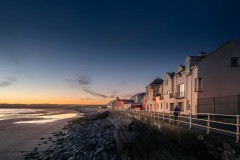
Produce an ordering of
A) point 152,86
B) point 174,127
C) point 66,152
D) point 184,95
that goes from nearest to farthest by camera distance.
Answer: point 174,127
point 66,152
point 184,95
point 152,86

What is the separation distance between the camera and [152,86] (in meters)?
57.9

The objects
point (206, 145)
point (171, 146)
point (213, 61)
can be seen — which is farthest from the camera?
point (213, 61)

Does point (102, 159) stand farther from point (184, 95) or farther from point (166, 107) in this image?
point (166, 107)

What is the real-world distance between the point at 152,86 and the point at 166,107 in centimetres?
1332

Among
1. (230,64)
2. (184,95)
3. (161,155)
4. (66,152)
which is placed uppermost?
(230,64)

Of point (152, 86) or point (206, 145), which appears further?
point (152, 86)

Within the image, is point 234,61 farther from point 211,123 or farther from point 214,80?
point 211,123

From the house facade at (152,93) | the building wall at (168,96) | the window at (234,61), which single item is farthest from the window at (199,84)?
the house facade at (152,93)

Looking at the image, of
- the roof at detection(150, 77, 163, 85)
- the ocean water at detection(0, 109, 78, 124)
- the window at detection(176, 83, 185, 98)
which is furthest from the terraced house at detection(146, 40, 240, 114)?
the ocean water at detection(0, 109, 78, 124)

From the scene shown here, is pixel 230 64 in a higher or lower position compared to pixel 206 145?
higher

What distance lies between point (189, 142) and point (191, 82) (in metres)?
21.9

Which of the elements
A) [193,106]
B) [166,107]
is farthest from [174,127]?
[166,107]

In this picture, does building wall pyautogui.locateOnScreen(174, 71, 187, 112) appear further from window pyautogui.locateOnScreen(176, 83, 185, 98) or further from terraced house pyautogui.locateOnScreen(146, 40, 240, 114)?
terraced house pyautogui.locateOnScreen(146, 40, 240, 114)

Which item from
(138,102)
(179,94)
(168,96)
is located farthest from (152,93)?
(138,102)
